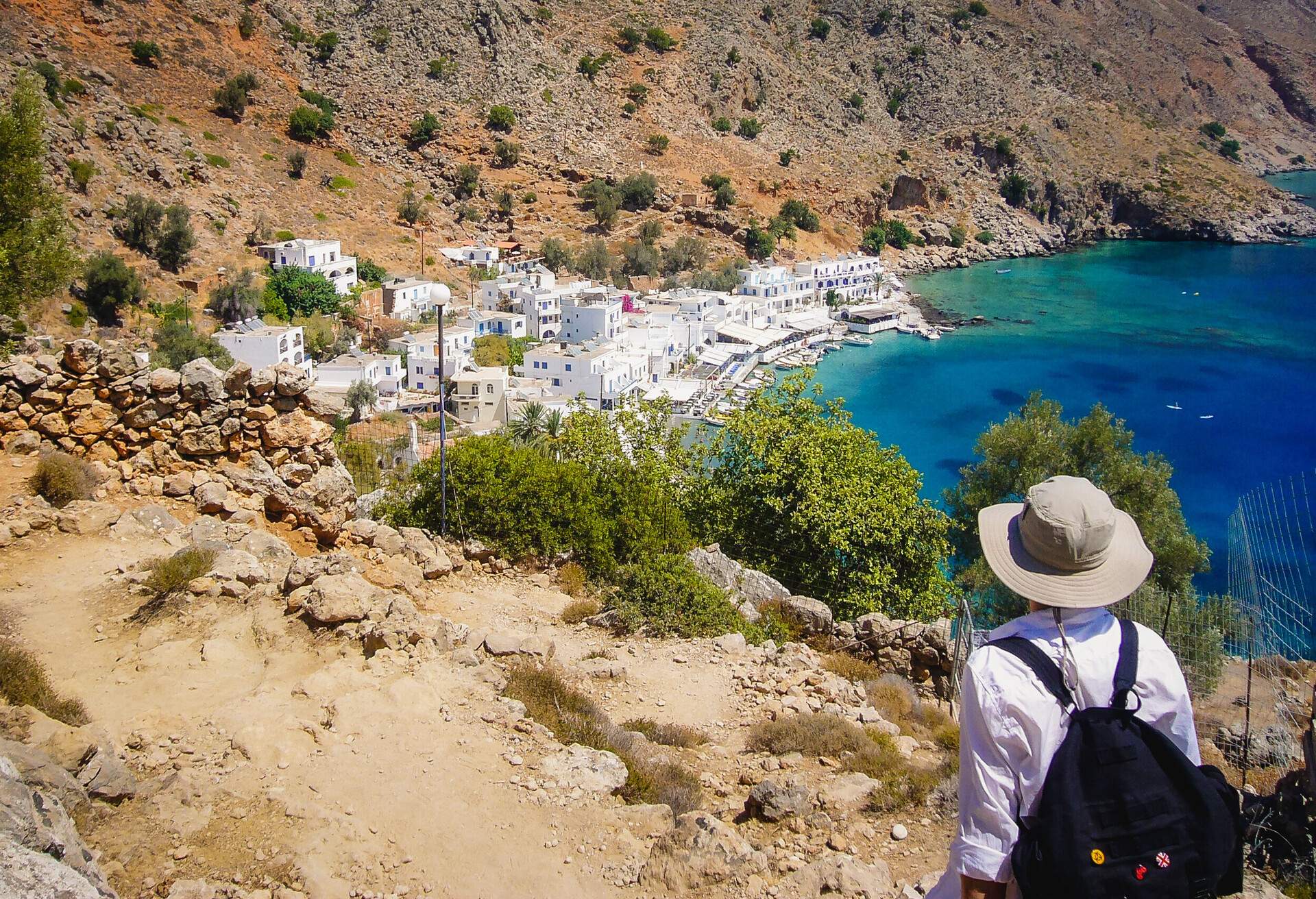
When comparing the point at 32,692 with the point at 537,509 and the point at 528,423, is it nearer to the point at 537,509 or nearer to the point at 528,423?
the point at 537,509

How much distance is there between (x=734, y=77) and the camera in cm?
7981

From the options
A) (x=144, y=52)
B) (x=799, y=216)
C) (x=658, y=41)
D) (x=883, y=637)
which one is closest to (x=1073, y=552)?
(x=883, y=637)

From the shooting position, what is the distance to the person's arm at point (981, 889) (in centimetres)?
251

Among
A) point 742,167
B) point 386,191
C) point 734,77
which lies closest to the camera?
point 386,191

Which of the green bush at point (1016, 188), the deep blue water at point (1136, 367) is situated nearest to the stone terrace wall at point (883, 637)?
the deep blue water at point (1136, 367)

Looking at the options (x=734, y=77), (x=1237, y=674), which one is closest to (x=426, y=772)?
(x=1237, y=674)

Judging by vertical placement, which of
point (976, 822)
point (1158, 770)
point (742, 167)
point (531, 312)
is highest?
point (1158, 770)

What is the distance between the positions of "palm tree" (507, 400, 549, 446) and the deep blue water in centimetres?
1492

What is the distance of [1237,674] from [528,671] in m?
8.14

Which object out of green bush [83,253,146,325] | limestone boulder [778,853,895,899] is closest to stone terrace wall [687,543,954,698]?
limestone boulder [778,853,895,899]

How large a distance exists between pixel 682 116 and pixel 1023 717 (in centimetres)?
7811

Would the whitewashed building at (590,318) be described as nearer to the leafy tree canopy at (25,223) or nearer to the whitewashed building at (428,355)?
the whitewashed building at (428,355)

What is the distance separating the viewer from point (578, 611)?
932cm

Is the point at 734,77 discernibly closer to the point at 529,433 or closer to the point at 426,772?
the point at 529,433
